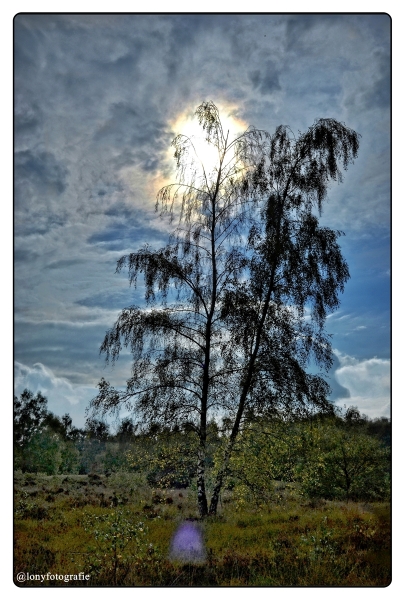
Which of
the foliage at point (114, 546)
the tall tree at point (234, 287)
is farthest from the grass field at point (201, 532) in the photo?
the tall tree at point (234, 287)

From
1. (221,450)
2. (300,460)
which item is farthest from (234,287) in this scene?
(300,460)

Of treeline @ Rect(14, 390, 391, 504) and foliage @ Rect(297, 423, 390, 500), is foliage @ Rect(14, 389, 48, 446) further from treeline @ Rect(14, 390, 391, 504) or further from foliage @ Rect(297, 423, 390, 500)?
foliage @ Rect(297, 423, 390, 500)

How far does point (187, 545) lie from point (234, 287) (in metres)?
3.85

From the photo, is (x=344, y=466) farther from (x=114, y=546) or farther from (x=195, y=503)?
(x=114, y=546)

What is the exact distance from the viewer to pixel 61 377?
735cm

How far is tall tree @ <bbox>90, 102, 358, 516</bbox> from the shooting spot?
7.76m

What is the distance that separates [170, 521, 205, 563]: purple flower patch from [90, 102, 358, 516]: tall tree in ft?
2.74

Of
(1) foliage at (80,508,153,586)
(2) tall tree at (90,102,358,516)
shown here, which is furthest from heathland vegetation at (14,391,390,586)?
(2) tall tree at (90,102,358,516)
